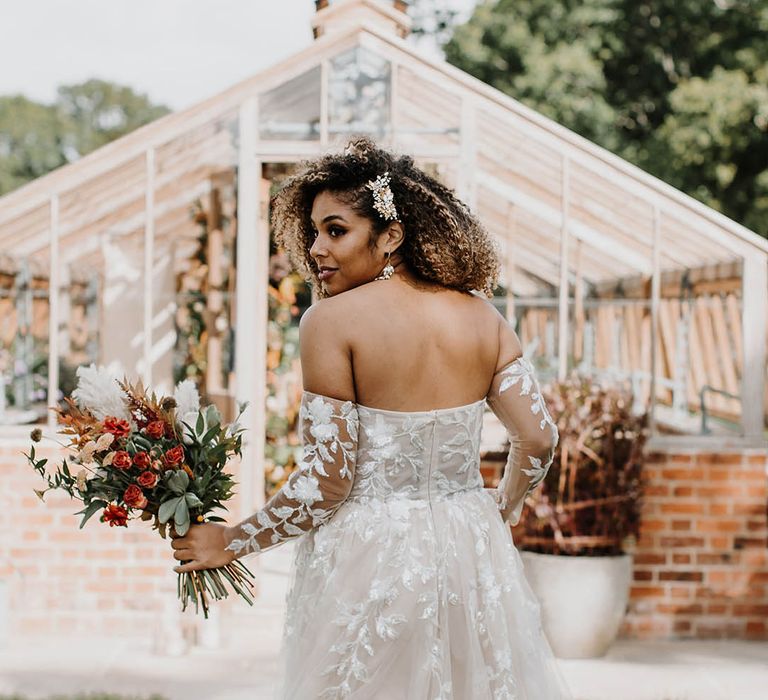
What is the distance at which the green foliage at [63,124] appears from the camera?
42.6 meters

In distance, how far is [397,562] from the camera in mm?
2053

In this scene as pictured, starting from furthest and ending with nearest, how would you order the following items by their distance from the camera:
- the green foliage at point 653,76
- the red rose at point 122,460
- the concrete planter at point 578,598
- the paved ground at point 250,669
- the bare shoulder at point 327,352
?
the green foliage at point 653,76 → the concrete planter at point 578,598 → the paved ground at point 250,669 → the red rose at point 122,460 → the bare shoulder at point 327,352

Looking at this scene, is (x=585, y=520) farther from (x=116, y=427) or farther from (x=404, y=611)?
(x=116, y=427)

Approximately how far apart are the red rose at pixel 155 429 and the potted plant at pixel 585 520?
9.53 feet

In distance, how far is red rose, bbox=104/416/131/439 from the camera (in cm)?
209

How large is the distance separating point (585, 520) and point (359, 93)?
2.46 meters

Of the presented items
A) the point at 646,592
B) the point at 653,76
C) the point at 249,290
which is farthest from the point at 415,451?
the point at 653,76

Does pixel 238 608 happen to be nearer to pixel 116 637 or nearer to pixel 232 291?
pixel 116 637

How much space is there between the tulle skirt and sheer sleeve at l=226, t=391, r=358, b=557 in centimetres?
8

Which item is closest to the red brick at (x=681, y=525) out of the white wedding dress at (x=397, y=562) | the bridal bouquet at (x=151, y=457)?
the white wedding dress at (x=397, y=562)

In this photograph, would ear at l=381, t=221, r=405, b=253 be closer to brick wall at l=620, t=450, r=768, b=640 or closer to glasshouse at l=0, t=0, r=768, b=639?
glasshouse at l=0, t=0, r=768, b=639

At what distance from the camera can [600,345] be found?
28.7 feet

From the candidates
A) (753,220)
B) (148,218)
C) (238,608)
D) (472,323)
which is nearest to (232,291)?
(148,218)

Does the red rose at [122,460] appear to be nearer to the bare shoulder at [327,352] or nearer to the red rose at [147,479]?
the red rose at [147,479]
